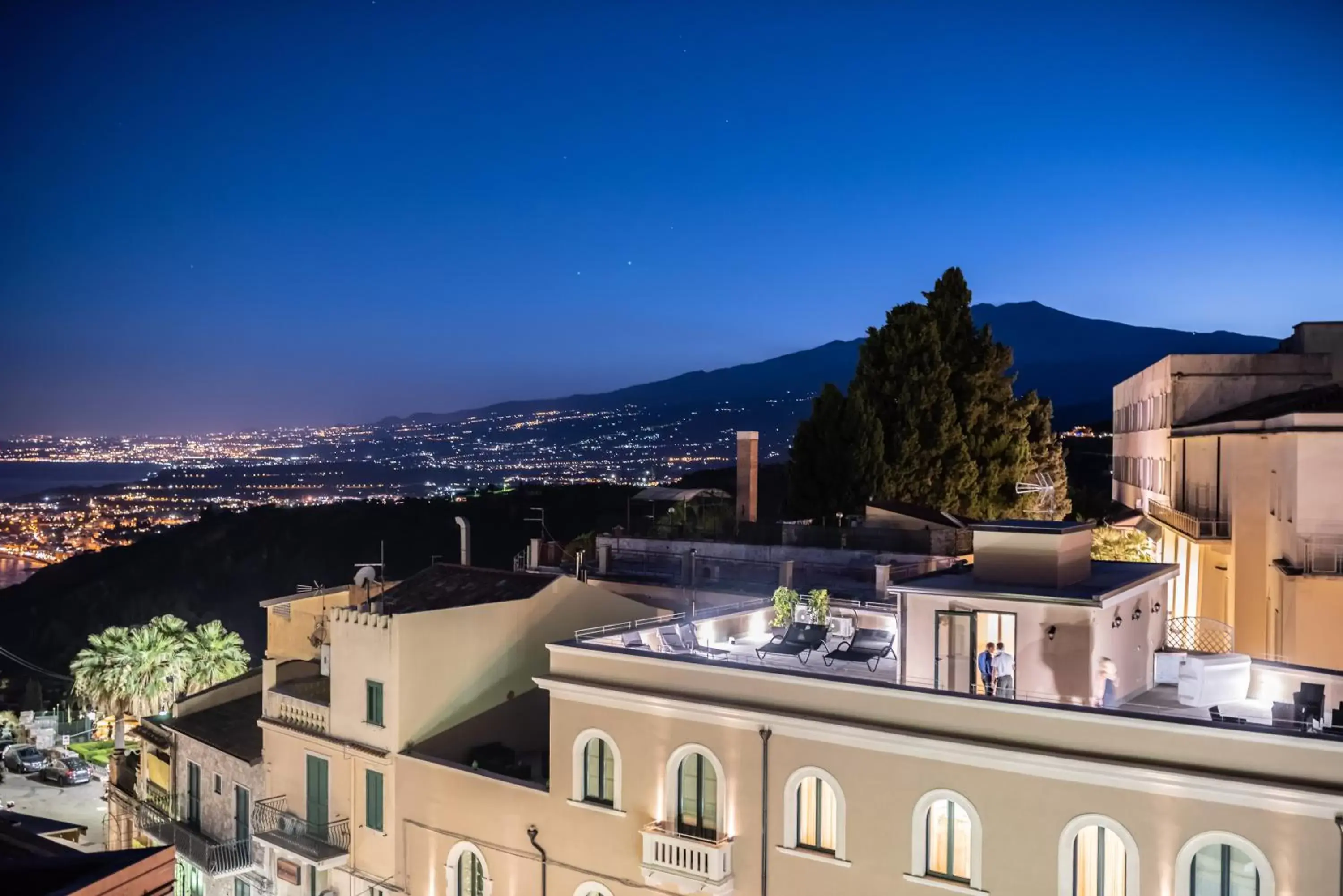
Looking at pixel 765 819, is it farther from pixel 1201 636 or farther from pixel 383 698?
pixel 1201 636

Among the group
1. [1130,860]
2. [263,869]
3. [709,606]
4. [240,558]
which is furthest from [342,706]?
[240,558]

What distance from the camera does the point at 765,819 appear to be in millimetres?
14828

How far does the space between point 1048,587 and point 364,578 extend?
17307 mm

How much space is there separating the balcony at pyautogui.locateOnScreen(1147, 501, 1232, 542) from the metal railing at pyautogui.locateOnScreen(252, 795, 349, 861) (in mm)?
24125

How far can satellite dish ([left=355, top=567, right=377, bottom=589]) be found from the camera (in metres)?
25.2

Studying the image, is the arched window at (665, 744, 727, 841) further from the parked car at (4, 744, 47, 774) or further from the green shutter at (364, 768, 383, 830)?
the parked car at (4, 744, 47, 774)

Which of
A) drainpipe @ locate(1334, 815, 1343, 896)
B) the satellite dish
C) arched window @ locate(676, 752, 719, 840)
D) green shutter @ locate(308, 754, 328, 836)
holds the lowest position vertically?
green shutter @ locate(308, 754, 328, 836)

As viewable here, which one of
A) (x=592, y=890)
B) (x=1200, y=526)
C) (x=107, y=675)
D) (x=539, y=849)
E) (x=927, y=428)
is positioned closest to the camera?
(x=592, y=890)

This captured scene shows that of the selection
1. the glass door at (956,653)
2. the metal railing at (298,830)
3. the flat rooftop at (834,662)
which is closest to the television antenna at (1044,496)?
the flat rooftop at (834,662)

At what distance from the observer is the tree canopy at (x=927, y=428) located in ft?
114

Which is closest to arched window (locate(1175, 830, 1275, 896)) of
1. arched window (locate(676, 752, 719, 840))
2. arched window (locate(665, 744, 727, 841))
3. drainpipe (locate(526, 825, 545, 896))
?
arched window (locate(665, 744, 727, 841))

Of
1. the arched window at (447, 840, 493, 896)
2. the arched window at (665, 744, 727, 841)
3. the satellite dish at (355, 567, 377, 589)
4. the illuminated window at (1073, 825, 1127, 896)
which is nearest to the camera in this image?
the illuminated window at (1073, 825, 1127, 896)

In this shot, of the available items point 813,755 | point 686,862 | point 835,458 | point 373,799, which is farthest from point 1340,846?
point 835,458

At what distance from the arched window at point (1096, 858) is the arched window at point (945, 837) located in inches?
44.3
